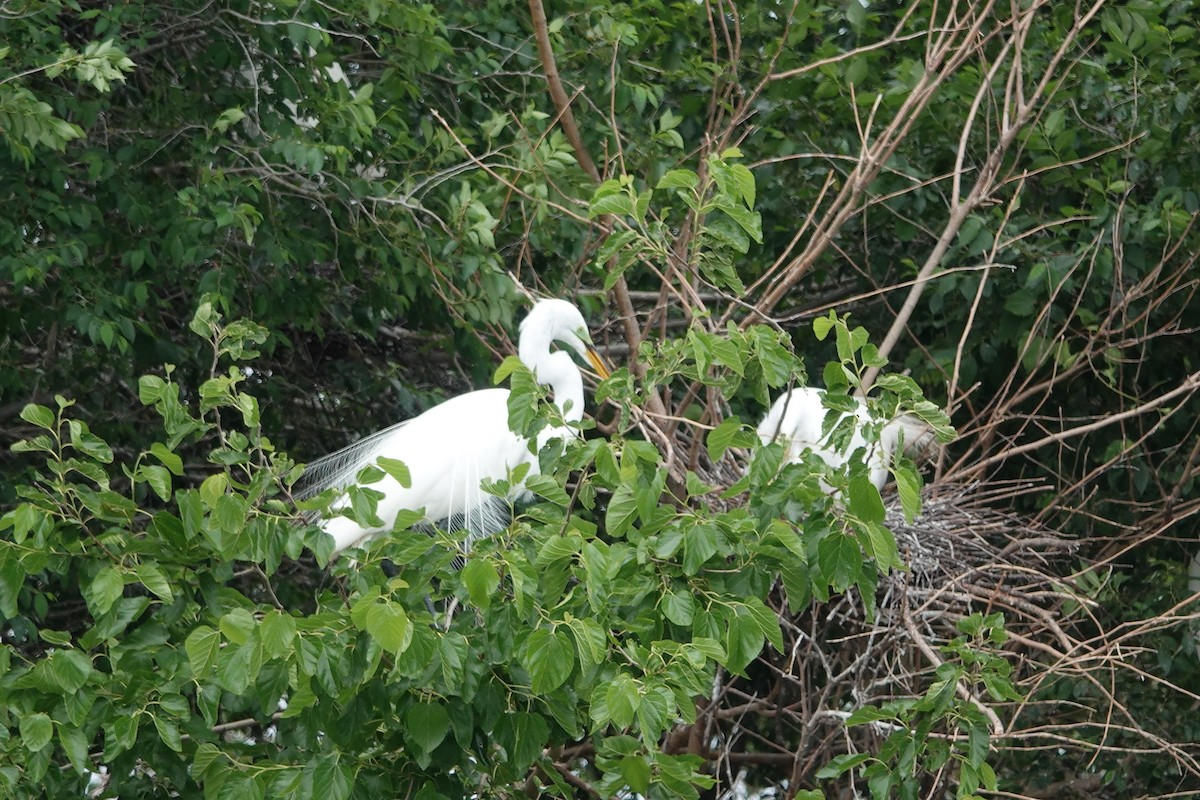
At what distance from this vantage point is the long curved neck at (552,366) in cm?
371

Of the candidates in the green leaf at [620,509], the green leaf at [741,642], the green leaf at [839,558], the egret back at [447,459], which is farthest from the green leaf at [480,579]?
the egret back at [447,459]

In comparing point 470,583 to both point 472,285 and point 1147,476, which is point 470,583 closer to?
point 472,285

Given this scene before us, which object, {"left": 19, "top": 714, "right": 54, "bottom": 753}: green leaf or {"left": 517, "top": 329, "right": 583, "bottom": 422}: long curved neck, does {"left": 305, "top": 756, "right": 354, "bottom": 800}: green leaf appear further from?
{"left": 517, "top": 329, "right": 583, "bottom": 422}: long curved neck

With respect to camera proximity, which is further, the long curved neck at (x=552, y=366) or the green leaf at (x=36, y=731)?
the long curved neck at (x=552, y=366)

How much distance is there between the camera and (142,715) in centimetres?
229

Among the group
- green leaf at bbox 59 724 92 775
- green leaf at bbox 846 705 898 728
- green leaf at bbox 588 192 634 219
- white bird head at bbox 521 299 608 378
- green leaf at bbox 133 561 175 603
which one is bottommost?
white bird head at bbox 521 299 608 378

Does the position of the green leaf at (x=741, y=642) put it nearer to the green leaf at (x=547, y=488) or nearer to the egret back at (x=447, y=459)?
the green leaf at (x=547, y=488)

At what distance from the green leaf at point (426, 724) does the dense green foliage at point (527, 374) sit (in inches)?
0.5

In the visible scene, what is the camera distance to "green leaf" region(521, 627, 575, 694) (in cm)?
202

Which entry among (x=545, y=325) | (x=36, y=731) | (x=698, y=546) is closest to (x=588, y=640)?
(x=698, y=546)

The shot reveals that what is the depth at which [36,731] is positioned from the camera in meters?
2.21

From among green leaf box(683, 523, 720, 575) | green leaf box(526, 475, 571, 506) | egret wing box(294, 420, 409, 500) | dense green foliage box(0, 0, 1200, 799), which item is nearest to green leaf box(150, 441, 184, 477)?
dense green foliage box(0, 0, 1200, 799)

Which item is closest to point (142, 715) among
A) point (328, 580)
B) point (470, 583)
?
point (470, 583)

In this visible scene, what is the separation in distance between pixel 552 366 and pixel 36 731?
1.80m
